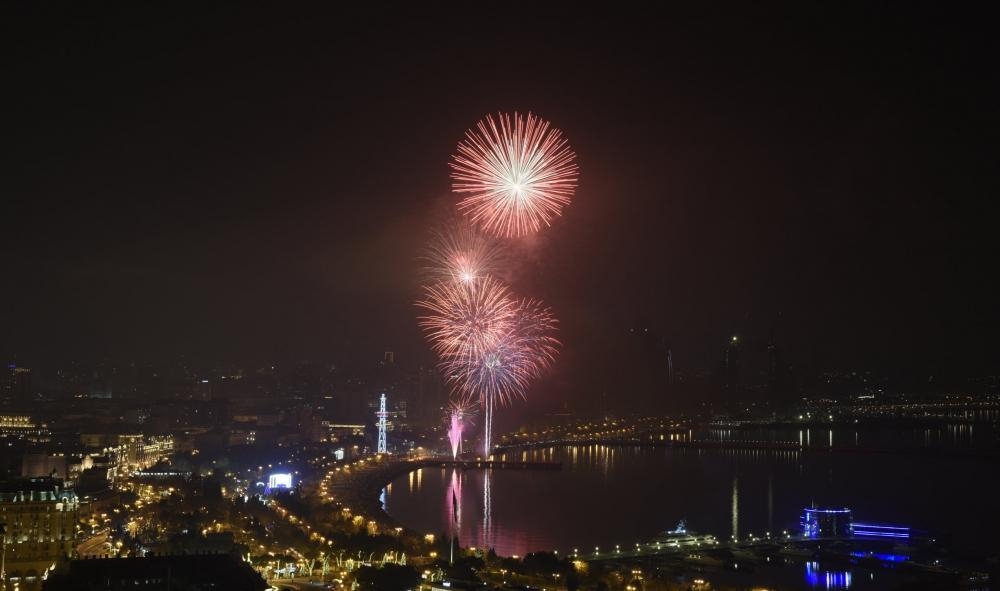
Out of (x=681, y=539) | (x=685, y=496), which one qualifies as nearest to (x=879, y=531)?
(x=681, y=539)

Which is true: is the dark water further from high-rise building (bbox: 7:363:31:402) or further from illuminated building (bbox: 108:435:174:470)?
high-rise building (bbox: 7:363:31:402)

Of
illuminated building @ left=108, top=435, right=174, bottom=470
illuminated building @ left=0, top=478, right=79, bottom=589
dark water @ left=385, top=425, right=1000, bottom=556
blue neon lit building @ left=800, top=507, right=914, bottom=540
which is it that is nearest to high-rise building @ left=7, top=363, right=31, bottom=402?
illuminated building @ left=108, top=435, right=174, bottom=470

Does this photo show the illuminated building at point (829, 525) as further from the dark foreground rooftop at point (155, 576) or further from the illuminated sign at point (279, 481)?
the illuminated sign at point (279, 481)

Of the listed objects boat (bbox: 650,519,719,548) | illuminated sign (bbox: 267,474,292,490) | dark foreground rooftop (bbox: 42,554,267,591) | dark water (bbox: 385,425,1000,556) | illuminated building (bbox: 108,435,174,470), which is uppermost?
dark foreground rooftop (bbox: 42,554,267,591)

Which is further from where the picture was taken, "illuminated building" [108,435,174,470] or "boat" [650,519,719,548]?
"illuminated building" [108,435,174,470]

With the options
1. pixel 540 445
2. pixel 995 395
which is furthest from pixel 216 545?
pixel 995 395
